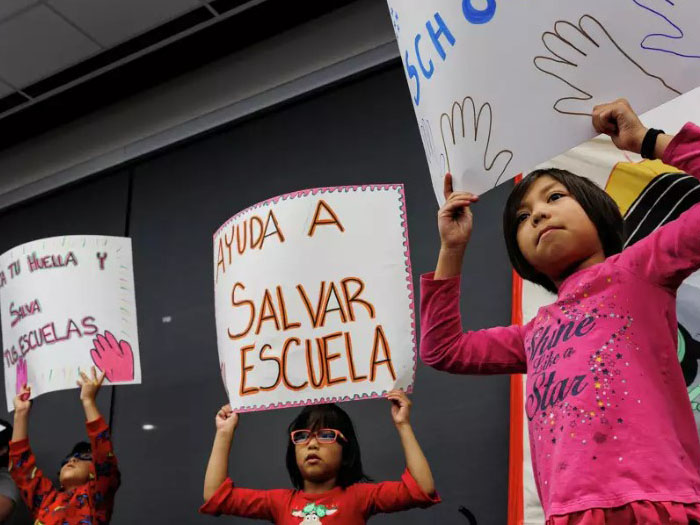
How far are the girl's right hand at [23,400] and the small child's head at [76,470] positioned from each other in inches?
7.3

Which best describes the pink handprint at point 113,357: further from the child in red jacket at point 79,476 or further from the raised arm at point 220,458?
the raised arm at point 220,458

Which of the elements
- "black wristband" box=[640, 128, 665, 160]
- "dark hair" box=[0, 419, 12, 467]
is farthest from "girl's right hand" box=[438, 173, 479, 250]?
"dark hair" box=[0, 419, 12, 467]

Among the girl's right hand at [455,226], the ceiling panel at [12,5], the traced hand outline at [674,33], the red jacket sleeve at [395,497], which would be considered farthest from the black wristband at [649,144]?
the ceiling panel at [12,5]

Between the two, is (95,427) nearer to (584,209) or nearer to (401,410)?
(401,410)

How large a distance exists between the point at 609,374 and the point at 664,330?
0.11 m

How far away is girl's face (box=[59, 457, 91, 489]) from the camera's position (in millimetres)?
2209

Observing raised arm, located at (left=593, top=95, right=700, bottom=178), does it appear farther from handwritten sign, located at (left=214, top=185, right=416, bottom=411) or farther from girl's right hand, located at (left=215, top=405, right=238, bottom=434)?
girl's right hand, located at (left=215, top=405, right=238, bottom=434)

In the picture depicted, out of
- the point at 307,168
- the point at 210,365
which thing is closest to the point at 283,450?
the point at 210,365

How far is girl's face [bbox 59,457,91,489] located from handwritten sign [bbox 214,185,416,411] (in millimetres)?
672

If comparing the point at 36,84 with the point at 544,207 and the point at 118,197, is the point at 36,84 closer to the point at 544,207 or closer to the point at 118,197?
the point at 118,197

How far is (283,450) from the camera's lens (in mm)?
2426

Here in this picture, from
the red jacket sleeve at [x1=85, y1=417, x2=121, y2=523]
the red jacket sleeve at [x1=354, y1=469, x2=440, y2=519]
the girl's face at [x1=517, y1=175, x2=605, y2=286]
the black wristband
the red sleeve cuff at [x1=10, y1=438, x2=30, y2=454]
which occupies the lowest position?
the red jacket sleeve at [x1=354, y1=469, x2=440, y2=519]

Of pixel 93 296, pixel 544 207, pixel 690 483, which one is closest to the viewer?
pixel 690 483

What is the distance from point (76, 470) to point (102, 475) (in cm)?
16
